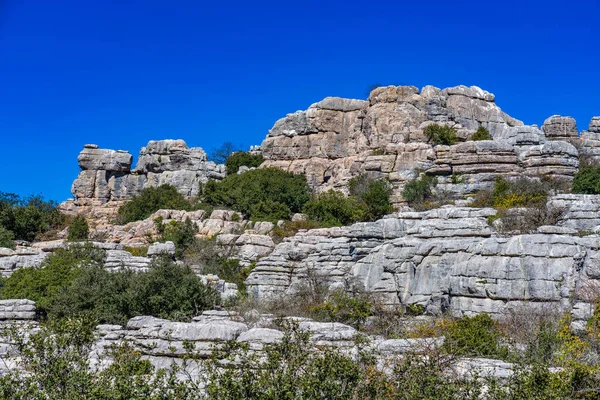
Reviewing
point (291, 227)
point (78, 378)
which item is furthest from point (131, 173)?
point (78, 378)

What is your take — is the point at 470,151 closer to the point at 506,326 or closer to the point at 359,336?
the point at 506,326

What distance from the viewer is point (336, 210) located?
37.6 m

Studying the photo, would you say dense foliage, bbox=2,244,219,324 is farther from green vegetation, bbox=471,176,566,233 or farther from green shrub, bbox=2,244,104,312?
green vegetation, bbox=471,176,566,233

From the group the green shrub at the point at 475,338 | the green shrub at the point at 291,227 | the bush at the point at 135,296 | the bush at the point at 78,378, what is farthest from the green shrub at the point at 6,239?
the green shrub at the point at 475,338

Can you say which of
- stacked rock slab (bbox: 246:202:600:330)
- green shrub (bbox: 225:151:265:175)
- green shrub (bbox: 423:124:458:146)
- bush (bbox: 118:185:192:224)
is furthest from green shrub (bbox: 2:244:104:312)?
green shrub (bbox: 225:151:265:175)

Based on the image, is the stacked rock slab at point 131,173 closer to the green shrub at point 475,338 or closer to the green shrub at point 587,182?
the green shrub at point 587,182

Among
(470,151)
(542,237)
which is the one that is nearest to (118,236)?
(470,151)

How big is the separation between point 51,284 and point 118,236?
13073mm

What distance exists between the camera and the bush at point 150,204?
144ft

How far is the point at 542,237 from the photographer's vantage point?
2262 centimetres

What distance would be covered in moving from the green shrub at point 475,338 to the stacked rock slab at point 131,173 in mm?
32687

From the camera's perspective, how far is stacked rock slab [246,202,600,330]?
21188 mm

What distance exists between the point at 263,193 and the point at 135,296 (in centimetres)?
1991

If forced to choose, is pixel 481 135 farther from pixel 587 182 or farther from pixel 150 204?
pixel 150 204
